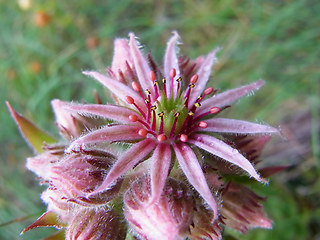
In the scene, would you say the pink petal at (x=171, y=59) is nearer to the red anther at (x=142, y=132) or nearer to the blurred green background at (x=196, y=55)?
the red anther at (x=142, y=132)

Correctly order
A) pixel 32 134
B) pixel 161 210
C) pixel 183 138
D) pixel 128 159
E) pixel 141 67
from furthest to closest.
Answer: pixel 32 134
pixel 141 67
pixel 183 138
pixel 128 159
pixel 161 210

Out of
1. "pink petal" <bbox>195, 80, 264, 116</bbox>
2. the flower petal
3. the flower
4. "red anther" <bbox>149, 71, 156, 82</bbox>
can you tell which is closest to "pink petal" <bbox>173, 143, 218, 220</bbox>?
the flower

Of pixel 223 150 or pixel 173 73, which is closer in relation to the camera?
pixel 223 150

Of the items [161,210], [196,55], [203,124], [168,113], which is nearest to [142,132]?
[168,113]

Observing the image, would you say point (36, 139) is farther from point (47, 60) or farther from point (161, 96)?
point (47, 60)

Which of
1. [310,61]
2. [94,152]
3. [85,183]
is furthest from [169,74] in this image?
[310,61]

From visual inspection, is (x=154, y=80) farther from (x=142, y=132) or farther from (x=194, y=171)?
(x=194, y=171)
